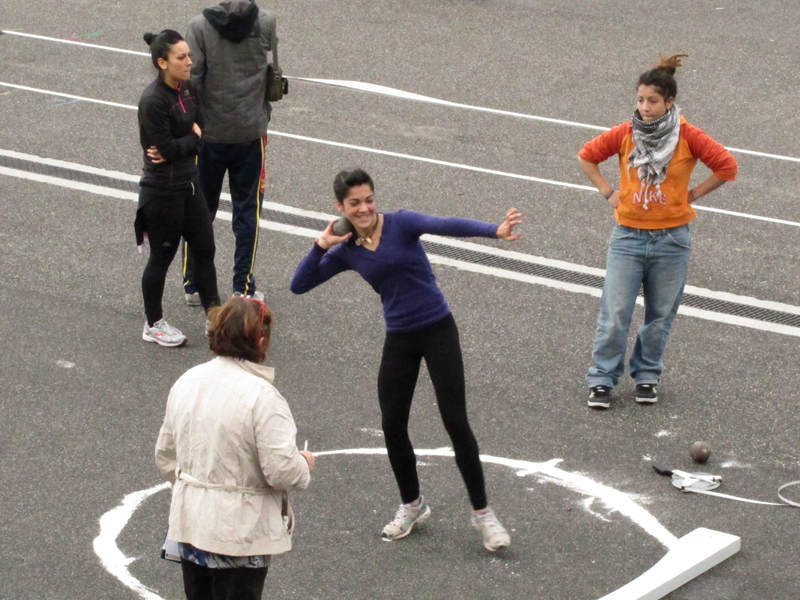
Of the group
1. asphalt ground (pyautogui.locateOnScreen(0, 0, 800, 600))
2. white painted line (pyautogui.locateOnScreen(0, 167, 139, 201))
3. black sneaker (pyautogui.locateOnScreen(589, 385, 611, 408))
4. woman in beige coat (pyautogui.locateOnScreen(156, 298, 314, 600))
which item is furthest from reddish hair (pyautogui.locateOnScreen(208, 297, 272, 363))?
white painted line (pyautogui.locateOnScreen(0, 167, 139, 201))

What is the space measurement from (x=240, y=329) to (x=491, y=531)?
2.00m

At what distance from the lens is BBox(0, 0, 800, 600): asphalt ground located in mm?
5895

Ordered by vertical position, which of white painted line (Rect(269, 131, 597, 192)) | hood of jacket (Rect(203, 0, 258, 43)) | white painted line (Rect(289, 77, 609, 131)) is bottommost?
white painted line (Rect(269, 131, 597, 192))

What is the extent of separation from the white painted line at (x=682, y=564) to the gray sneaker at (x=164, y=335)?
3.89 m

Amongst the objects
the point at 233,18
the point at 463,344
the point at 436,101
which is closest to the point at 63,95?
the point at 436,101

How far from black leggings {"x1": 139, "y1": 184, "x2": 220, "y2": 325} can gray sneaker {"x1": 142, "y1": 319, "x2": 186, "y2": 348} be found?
0.05m

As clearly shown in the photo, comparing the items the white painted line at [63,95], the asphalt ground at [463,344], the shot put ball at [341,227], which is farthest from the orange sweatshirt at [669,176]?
the white painted line at [63,95]

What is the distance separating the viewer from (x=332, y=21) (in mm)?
17594

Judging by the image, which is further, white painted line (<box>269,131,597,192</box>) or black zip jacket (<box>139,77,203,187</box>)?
white painted line (<box>269,131,597,192</box>)

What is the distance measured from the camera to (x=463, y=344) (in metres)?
8.23

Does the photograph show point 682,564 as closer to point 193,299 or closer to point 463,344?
point 463,344

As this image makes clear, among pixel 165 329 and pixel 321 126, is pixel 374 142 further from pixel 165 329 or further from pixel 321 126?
pixel 165 329

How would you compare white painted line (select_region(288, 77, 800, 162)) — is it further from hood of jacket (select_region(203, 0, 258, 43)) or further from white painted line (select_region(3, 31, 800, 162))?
hood of jacket (select_region(203, 0, 258, 43))

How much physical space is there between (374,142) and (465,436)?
7132 mm
